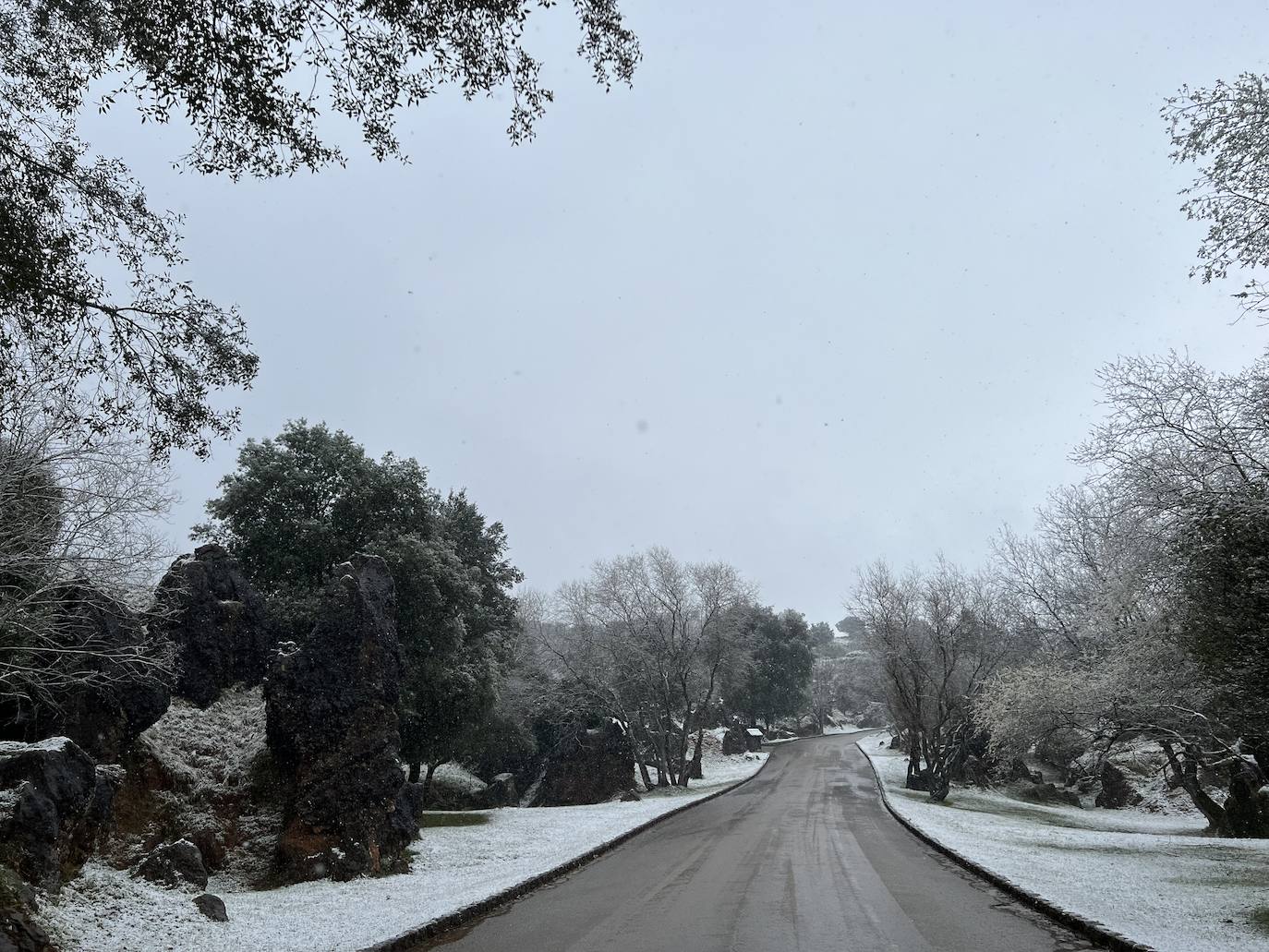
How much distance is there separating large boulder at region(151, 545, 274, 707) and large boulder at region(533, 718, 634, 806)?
1926 cm

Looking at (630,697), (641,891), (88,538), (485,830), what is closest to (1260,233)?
(641,891)

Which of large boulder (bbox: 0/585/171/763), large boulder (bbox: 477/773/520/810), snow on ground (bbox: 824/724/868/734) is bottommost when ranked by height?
large boulder (bbox: 477/773/520/810)

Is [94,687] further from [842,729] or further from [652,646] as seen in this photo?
[842,729]

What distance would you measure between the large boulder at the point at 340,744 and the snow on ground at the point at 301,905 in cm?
76

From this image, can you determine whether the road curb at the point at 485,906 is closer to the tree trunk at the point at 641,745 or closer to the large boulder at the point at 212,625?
the large boulder at the point at 212,625

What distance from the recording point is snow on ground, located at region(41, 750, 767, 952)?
8766 mm

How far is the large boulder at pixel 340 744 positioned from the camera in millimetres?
13891

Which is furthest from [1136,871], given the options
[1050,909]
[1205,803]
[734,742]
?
[734,742]

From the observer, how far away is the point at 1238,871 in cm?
1241

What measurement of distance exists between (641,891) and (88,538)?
11.5m

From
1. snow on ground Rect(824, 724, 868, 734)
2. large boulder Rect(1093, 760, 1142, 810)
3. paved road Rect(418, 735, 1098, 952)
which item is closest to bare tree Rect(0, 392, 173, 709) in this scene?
paved road Rect(418, 735, 1098, 952)

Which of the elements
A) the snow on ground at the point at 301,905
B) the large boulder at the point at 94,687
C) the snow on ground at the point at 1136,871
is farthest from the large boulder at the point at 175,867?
the snow on ground at the point at 1136,871

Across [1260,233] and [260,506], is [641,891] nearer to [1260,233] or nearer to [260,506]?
[1260,233]

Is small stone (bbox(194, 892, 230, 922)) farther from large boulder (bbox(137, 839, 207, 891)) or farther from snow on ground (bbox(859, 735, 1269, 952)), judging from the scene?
snow on ground (bbox(859, 735, 1269, 952))
